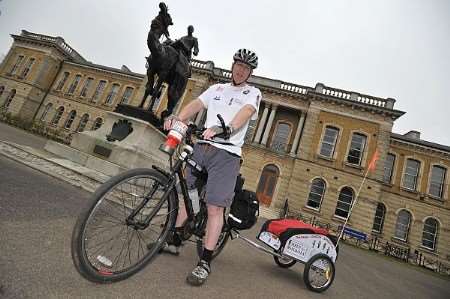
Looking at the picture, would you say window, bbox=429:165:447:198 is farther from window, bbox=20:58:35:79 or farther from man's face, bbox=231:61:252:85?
window, bbox=20:58:35:79

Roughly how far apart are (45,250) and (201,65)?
25142 millimetres

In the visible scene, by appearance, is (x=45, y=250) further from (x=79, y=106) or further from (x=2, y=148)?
(x=79, y=106)

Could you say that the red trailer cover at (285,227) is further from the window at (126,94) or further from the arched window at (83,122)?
the arched window at (83,122)

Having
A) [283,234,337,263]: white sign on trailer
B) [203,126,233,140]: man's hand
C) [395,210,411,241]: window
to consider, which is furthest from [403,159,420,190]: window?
[203,126,233,140]: man's hand

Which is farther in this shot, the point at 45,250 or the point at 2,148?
the point at 2,148

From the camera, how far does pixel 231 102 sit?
2.71 m

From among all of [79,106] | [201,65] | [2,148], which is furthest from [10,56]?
[2,148]

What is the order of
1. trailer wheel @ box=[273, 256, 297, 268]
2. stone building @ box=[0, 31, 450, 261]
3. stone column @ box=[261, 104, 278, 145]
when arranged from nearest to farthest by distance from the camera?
trailer wheel @ box=[273, 256, 297, 268] < stone building @ box=[0, 31, 450, 261] < stone column @ box=[261, 104, 278, 145]

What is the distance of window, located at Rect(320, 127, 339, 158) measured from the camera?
20.9 metres

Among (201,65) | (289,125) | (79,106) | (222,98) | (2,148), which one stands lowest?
(2,148)

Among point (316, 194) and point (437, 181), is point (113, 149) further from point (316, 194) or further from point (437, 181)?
point (437, 181)

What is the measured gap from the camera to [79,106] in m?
32.0

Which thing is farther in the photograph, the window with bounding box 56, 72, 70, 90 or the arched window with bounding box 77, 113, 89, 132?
the window with bounding box 56, 72, 70, 90

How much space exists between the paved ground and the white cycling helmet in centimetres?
221
